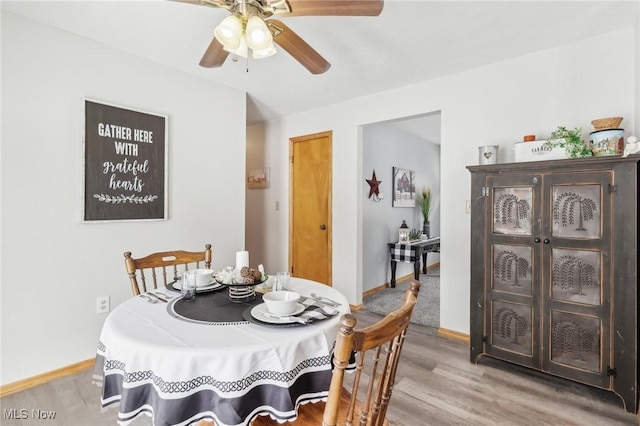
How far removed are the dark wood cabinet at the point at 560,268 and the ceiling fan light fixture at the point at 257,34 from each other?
1787mm

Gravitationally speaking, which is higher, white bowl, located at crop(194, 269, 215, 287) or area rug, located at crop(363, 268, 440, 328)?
white bowl, located at crop(194, 269, 215, 287)

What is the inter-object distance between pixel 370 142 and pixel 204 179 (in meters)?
2.28

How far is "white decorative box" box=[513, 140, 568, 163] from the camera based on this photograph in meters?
2.17

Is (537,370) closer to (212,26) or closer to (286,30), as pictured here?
(286,30)

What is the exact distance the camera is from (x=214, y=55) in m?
1.85

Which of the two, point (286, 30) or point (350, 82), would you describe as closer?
point (286, 30)

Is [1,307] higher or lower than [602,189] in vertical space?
lower

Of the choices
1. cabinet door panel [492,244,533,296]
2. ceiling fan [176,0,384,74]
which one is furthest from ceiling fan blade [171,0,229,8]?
cabinet door panel [492,244,533,296]

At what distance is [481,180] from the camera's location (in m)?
2.37

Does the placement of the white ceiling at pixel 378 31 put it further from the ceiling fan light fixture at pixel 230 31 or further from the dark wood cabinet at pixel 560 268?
the dark wood cabinet at pixel 560 268

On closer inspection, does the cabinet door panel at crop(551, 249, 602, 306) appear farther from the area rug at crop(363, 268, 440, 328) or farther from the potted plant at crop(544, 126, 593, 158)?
the area rug at crop(363, 268, 440, 328)

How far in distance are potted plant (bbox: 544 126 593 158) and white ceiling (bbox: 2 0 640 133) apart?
675 mm

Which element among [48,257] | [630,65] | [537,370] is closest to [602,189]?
[630,65]

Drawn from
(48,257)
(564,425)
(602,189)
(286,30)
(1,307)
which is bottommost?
(564,425)
